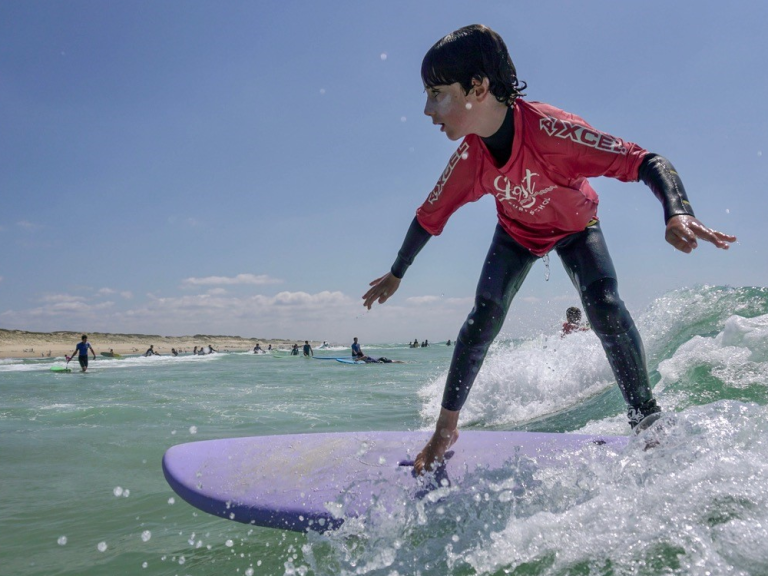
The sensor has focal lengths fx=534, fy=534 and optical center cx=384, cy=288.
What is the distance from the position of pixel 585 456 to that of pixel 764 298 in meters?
4.40

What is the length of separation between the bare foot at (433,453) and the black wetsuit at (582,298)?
0.16m

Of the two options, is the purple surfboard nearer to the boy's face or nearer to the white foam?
the boy's face

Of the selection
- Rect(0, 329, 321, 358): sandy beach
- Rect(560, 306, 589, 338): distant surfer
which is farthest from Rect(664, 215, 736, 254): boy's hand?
Rect(0, 329, 321, 358): sandy beach

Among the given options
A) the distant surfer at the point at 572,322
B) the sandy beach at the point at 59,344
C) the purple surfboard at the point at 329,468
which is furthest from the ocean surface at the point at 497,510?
the sandy beach at the point at 59,344

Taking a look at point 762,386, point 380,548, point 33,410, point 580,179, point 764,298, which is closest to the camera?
point 380,548

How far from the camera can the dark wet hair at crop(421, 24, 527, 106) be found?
229 centimetres

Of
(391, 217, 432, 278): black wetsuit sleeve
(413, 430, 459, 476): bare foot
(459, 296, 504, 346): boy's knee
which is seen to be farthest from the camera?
(391, 217, 432, 278): black wetsuit sleeve

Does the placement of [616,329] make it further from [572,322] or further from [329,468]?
[572,322]

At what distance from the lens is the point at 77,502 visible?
2885mm

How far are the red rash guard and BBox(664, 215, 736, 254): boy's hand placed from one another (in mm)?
469

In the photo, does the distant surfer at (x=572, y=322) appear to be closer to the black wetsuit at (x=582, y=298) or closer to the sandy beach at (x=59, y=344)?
the black wetsuit at (x=582, y=298)

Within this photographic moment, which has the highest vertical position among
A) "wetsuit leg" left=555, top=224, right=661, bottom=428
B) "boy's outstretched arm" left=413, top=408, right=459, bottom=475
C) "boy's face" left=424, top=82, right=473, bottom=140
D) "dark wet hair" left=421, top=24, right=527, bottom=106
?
"dark wet hair" left=421, top=24, right=527, bottom=106

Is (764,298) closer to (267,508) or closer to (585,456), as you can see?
(585,456)

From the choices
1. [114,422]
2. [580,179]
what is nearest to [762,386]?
[580,179]
